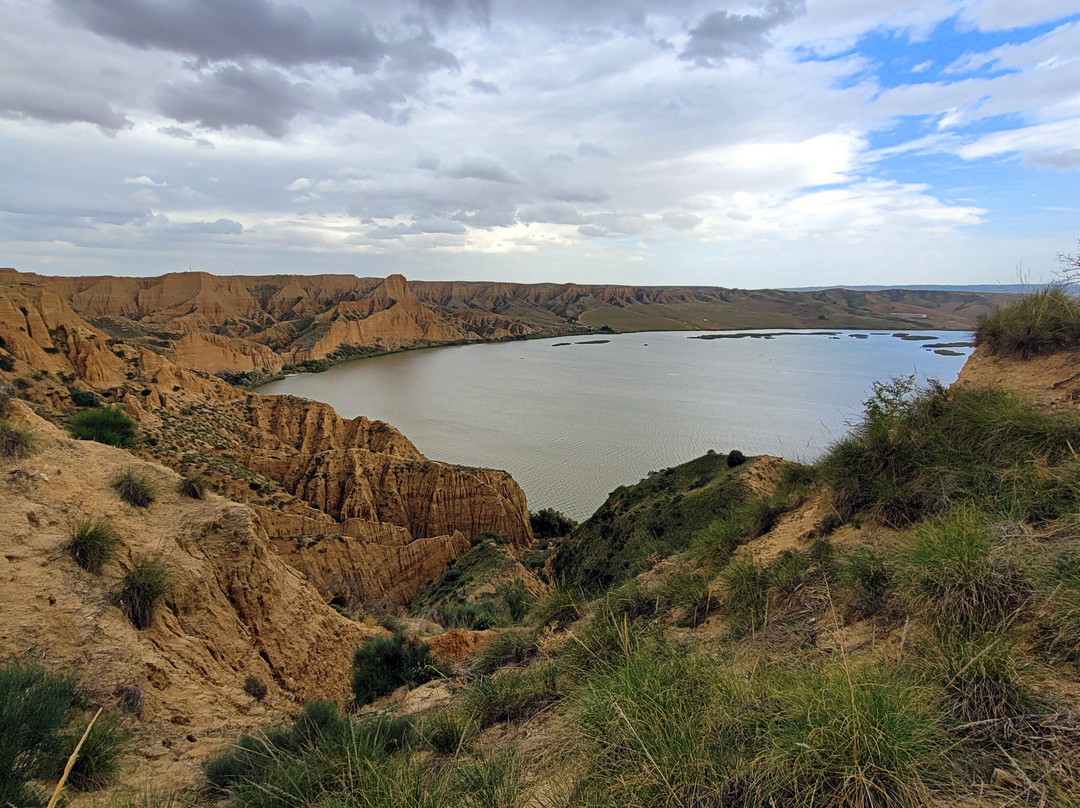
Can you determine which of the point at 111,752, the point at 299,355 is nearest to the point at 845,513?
the point at 111,752

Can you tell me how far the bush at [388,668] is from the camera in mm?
7297

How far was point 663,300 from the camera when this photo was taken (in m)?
196

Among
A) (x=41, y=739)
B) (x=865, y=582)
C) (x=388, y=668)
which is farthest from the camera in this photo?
(x=388, y=668)

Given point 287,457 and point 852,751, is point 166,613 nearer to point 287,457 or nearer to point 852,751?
point 852,751

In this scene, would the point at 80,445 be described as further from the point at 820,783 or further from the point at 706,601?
the point at 820,783

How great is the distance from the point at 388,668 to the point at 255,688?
182 centimetres

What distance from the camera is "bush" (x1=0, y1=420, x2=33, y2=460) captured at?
8406 millimetres

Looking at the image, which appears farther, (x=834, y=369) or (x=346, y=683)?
(x=834, y=369)

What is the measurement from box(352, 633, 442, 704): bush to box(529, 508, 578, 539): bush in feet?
58.1

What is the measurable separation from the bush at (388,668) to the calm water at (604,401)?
7.02 m

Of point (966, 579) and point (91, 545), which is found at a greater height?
point (966, 579)

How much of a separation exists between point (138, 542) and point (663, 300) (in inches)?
7849

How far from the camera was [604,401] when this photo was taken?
52.4 metres

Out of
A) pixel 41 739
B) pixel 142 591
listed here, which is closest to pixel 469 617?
pixel 142 591
